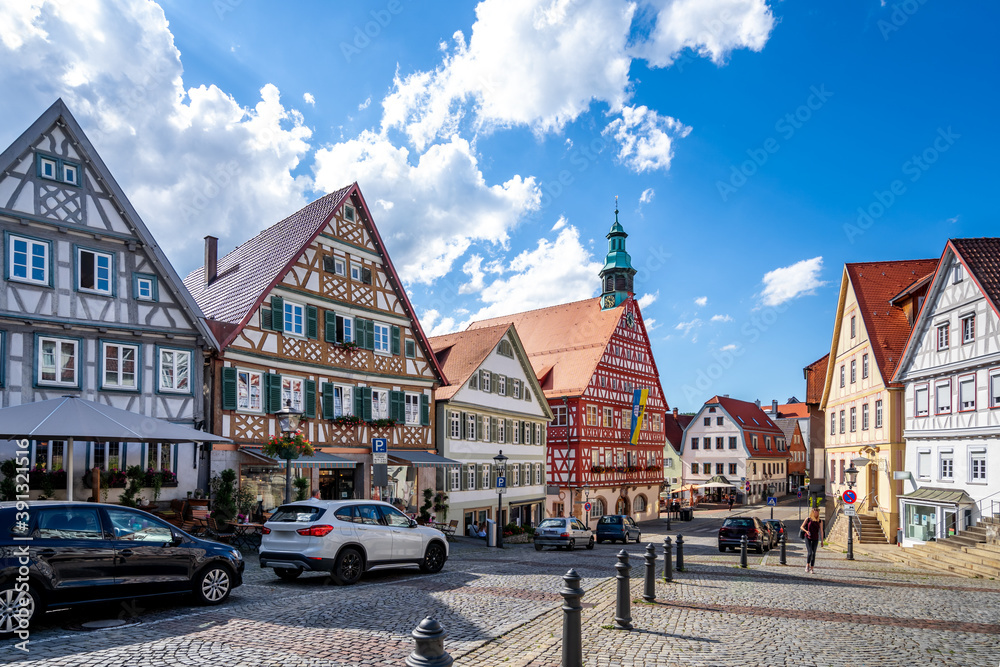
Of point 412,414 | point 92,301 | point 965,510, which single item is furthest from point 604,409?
point 92,301

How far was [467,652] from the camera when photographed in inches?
339

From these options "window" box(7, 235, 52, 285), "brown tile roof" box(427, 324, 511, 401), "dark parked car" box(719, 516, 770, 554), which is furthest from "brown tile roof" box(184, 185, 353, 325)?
"dark parked car" box(719, 516, 770, 554)

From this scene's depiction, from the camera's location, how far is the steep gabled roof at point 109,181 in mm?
19000

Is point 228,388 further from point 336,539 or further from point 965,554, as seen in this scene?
point 965,554

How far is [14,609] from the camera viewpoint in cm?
849

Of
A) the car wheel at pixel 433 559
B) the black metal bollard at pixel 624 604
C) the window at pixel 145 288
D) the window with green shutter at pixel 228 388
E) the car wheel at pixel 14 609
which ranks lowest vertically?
the car wheel at pixel 433 559

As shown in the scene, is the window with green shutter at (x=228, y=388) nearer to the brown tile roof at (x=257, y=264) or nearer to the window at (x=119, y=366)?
the brown tile roof at (x=257, y=264)

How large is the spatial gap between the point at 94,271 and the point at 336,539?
1206 centimetres

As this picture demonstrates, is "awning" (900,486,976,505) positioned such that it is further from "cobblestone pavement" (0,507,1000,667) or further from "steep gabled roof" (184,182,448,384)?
"steep gabled roof" (184,182,448,384)

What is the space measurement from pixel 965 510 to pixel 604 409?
25.2 meters

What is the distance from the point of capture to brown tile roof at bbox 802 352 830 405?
54.5 m

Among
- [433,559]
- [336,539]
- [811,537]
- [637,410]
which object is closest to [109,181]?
[336,539]

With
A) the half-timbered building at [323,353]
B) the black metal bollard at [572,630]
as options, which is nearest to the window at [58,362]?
the half-timbered building at [323,353]

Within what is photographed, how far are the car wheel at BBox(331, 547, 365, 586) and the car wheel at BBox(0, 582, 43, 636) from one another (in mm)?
5485
